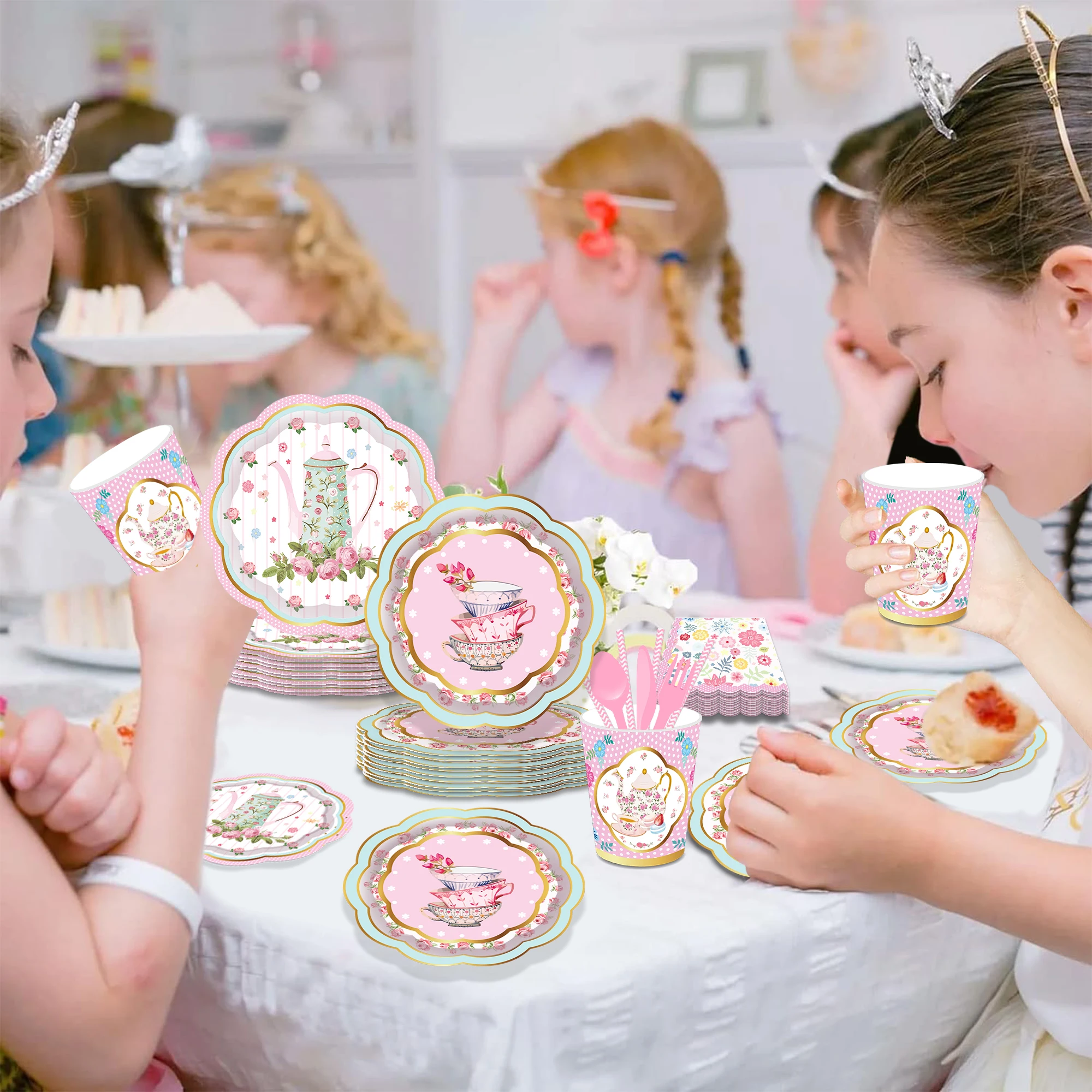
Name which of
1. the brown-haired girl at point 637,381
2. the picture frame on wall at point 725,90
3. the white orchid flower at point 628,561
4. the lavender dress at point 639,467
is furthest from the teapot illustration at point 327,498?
the picture frame on wall at point 725,90

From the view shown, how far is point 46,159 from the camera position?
99 centimetres

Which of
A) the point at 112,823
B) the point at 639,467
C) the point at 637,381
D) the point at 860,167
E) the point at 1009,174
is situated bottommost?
the point at 639,467

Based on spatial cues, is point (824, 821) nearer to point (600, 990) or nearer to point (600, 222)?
point (600, 990)

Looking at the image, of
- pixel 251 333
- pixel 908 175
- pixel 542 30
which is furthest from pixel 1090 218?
pixel 542 30

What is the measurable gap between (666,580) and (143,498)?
457 millimetres

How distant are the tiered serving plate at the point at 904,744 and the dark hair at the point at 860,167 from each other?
3.38ft

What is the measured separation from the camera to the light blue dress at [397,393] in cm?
284

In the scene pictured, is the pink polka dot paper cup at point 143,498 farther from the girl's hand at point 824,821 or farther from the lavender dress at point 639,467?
the lavender dress at point 639,467

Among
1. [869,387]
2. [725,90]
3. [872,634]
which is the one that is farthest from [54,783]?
[725,90]

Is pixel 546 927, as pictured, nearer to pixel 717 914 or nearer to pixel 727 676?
pixel 717 914

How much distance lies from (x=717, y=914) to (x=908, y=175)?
→ 2.18 feet

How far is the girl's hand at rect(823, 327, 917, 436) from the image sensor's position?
2145mm

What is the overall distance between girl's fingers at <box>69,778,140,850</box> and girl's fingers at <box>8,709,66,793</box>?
0.15 ft

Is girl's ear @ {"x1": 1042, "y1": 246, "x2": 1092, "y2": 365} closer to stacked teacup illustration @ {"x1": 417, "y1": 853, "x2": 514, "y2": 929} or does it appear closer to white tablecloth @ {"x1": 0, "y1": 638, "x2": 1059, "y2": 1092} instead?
white tablecloth @ {"x1": 0, "y1": 638, "x2": 1059, "y2": 1092}
